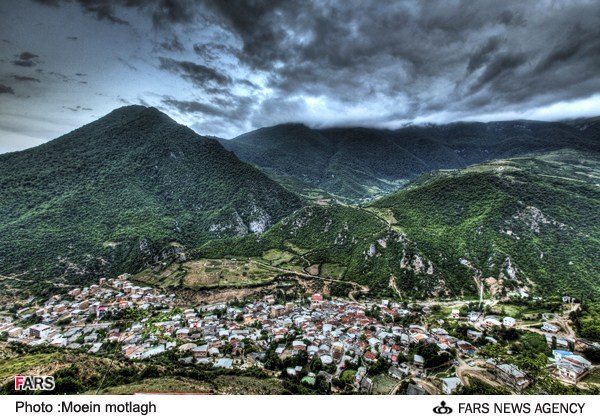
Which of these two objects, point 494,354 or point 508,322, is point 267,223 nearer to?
point 508,322

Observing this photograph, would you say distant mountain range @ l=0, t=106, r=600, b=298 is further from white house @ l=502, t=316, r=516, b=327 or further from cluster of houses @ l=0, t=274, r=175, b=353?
white house @ l=502, t=316, r=516, b=327

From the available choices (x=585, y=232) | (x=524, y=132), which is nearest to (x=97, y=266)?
(x=585, y=232)

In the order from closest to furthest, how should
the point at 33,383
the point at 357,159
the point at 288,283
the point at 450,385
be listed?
the point at 33,383 → the point at 450,385 → the point at 288,283 → the point at 357,159

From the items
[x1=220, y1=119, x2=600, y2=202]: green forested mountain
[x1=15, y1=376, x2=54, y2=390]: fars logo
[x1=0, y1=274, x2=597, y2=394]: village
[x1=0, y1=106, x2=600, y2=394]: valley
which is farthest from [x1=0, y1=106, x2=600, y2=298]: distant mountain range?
[x1=220, y1=119, x2=600, y2=202]: green forested mountain

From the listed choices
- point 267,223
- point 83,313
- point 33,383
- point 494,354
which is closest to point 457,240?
point 494,354

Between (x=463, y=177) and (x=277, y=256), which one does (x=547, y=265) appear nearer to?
(x=463, y=177)

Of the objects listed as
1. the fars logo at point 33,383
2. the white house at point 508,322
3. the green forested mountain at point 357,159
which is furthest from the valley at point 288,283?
the green forested mountain at point 357,159

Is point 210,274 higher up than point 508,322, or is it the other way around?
point 210,274

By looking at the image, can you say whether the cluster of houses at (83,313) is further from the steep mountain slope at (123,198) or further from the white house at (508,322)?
the white house at (508,322)
